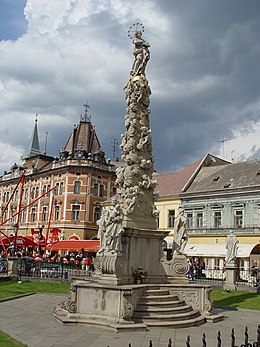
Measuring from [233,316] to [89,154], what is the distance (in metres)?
45.9

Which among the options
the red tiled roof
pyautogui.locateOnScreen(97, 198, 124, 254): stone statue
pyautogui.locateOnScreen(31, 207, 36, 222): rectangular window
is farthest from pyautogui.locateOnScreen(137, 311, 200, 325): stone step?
pyautogui.locateOnScreen(31, 207, 36, 222): rectangular window

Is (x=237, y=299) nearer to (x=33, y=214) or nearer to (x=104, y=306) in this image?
(x=104, y=306)

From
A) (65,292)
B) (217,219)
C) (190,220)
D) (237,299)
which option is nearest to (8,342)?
(65,292)

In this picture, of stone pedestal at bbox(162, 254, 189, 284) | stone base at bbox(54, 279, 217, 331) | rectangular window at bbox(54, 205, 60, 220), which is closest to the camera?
stone base at bbox(54, 279, 217, 331)

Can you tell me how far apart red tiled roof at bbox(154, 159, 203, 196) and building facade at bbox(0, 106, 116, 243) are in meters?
11.0

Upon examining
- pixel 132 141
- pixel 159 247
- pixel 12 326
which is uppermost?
pixel 132 141

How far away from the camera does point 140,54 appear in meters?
17.9

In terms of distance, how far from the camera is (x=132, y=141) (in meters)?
16.8

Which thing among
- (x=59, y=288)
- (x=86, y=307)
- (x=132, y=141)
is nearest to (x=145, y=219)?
(x=132, y=141)

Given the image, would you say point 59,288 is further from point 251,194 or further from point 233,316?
point 251,194

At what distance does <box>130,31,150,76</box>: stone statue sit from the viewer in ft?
58.5

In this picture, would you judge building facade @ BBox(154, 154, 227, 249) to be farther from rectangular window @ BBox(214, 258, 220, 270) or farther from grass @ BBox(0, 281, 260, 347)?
grass @ BBox(0, 281, 260, 347)

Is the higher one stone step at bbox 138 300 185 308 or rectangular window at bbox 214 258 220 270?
rectangular window at bbox 214 258 220 270

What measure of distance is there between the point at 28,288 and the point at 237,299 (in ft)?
35.6
